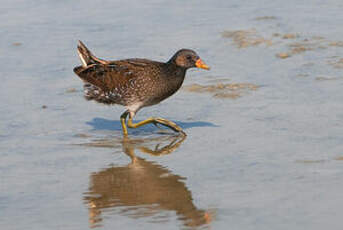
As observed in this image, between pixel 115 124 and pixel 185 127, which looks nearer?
pixel 185 127

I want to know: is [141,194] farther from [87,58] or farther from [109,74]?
[87,58]

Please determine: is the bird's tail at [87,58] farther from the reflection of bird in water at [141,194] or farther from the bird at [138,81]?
the reflection of bird in water at [141,194]

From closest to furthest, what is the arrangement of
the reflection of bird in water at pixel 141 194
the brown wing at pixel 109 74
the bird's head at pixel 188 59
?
the reflection of bird in water at pixel 141 194 → the bird's head at pixel 188 59 → the brown wing at pixel 109 74

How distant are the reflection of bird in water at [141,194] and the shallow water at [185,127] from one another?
0.7 inches

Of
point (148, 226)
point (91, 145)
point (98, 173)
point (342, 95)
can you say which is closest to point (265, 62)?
point (342, 95)

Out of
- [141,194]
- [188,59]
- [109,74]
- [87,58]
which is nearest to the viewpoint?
[141,194]

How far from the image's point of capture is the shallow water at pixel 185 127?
6.90 metres

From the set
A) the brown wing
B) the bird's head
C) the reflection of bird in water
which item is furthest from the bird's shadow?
the reflection of bird in water

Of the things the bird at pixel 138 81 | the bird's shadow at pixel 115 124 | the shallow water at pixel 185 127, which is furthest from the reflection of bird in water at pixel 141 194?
the bird at pixel 138 81

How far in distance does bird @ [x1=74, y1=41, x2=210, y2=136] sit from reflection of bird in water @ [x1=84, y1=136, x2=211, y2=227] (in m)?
1.15

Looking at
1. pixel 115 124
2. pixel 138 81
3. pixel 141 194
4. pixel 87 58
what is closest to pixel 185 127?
pixel 138 81

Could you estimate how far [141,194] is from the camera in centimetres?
743

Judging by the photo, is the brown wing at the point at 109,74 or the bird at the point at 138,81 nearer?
the bird at the point at 138,81

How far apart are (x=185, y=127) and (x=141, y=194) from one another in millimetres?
2517
